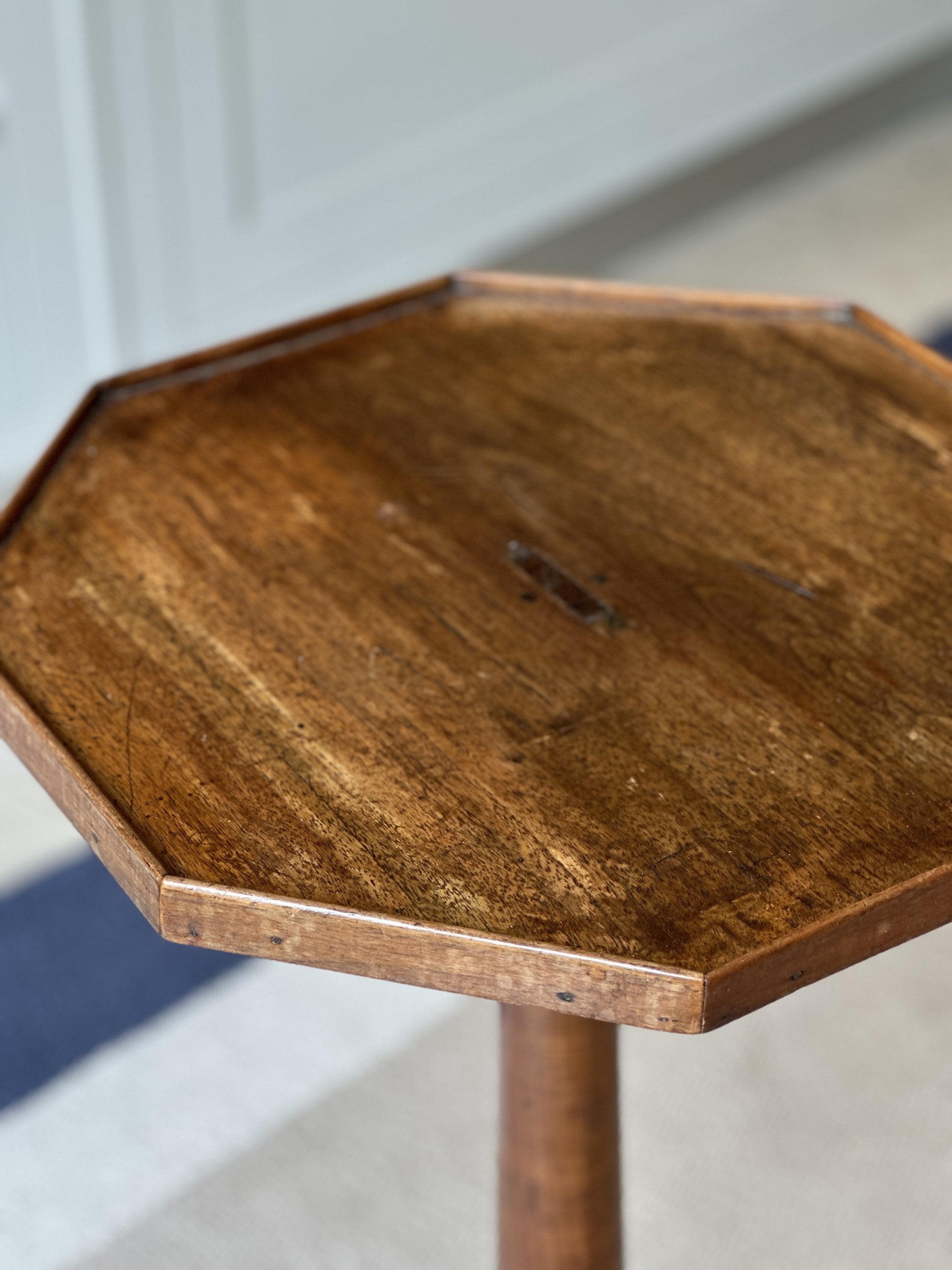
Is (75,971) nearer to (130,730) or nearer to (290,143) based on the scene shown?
(130,730)

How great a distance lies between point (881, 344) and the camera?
1022mm

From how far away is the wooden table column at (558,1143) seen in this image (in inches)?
31.6

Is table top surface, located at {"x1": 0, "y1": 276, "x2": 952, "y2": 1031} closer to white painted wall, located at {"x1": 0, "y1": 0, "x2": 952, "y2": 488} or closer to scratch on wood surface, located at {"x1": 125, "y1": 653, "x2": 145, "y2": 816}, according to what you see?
scratch on wood surface, located at {"x1": 125, "y1": 653, "x2": 145, "y2": 816}

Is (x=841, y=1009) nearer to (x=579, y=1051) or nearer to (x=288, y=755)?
(x=579, y=1051)

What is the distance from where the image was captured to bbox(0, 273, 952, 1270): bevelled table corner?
0.60m

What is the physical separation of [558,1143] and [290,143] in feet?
4.53

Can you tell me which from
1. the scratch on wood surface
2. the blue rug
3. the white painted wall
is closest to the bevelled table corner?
the scratch on wood surface

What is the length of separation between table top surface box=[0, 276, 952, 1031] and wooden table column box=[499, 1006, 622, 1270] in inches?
7.5

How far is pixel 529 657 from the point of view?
748mm

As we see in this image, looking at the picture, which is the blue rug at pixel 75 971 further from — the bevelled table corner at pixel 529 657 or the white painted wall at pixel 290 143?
the white painted wall at pixel 290 143

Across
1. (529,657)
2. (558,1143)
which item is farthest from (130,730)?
(558,1143)

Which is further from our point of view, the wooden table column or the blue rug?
the blue rug

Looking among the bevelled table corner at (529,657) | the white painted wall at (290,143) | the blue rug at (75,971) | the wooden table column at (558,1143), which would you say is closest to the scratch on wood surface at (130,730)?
the bevelled table corner at (529,657)

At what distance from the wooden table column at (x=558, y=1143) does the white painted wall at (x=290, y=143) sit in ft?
3.93
